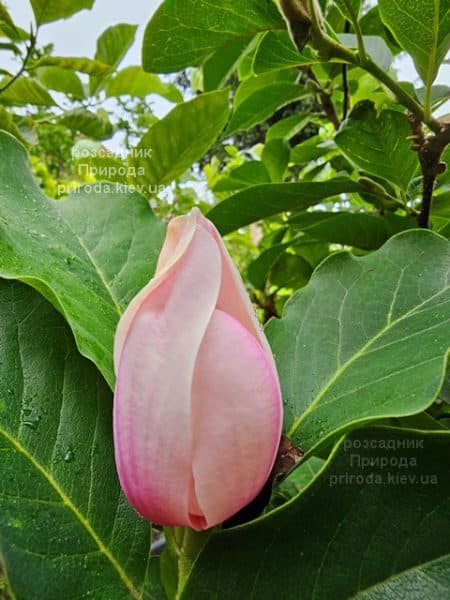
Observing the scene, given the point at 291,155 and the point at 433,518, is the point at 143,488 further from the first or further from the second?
the point at 291,155

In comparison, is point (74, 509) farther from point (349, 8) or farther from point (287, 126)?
point (287, 126)

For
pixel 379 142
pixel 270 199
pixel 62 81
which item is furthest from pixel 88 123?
pixel 379 142

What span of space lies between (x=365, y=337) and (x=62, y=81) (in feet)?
3.02

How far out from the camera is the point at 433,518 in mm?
290

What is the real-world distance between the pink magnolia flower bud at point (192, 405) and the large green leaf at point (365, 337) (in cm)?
6

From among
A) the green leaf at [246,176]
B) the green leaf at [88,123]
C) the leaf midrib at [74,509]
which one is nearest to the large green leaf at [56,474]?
the leaf midrib at [74,509]

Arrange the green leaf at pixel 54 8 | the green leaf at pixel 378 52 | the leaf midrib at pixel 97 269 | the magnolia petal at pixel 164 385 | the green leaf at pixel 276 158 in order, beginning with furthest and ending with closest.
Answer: the green leaf at pixel 276 158 < the green leaf at pixel 54 8 < the green leaf at pixel 378 52 < the leaf midrib at pixel 97 269 < the magnolia petal at pixel 164 385

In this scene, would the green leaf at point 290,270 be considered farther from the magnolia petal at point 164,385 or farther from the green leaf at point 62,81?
the magnolia petal at point 164,385

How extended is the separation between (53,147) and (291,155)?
4.56ft

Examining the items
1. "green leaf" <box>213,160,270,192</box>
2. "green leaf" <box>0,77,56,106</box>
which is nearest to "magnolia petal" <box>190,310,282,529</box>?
"green leaf" <box>213,160,270,192</box>

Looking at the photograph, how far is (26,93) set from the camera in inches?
39.4

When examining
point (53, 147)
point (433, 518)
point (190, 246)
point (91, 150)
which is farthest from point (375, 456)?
point (53, 147)

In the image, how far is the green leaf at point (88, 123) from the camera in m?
1.10

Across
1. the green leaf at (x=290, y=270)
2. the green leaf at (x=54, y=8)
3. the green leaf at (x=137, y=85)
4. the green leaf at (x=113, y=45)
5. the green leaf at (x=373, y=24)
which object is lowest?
the green leaf at (x=290, y=270)
